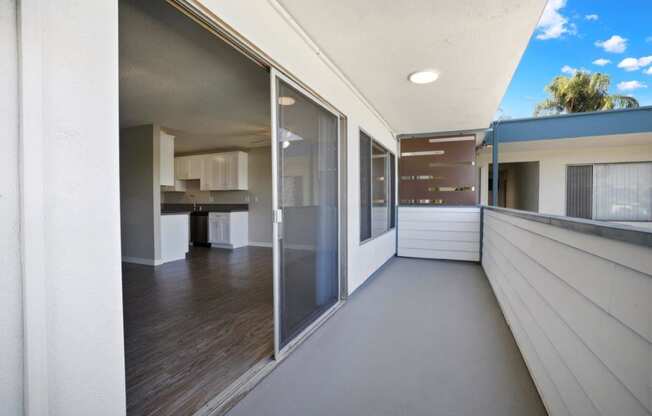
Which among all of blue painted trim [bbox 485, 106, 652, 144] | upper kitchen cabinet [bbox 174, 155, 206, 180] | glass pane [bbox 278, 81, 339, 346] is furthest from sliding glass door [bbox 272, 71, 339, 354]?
upper kitchen cabinet [bbox 174, 155, 206, 180]

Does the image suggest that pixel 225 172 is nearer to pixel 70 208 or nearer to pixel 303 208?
pixel 303 208

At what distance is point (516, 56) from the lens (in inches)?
100

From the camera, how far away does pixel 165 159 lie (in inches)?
203

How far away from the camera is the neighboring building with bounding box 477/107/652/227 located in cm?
522

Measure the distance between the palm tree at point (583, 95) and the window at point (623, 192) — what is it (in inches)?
297

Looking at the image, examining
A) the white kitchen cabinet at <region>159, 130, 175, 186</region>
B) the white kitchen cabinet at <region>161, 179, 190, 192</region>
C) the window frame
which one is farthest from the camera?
the white kitchen cabinet at <region>161, 179, 190, 192</region>

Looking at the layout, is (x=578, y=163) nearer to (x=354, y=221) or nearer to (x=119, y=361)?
(x=354, y=221)

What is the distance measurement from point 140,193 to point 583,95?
16086 mm

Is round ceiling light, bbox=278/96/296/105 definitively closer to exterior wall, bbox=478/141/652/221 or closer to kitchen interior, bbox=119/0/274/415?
kitchen interior, bbox=119/0/274/415

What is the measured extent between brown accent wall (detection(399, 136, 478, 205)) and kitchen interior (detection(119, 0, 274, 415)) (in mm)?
2876

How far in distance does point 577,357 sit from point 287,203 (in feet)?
5.79

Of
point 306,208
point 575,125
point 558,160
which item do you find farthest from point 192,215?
point 558,160

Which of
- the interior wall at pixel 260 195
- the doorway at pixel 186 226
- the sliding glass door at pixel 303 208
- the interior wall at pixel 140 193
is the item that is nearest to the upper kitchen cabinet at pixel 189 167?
the interior wall at pixel 260 195

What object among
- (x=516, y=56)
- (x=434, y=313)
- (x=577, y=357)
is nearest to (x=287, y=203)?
(x=577, y=357)
